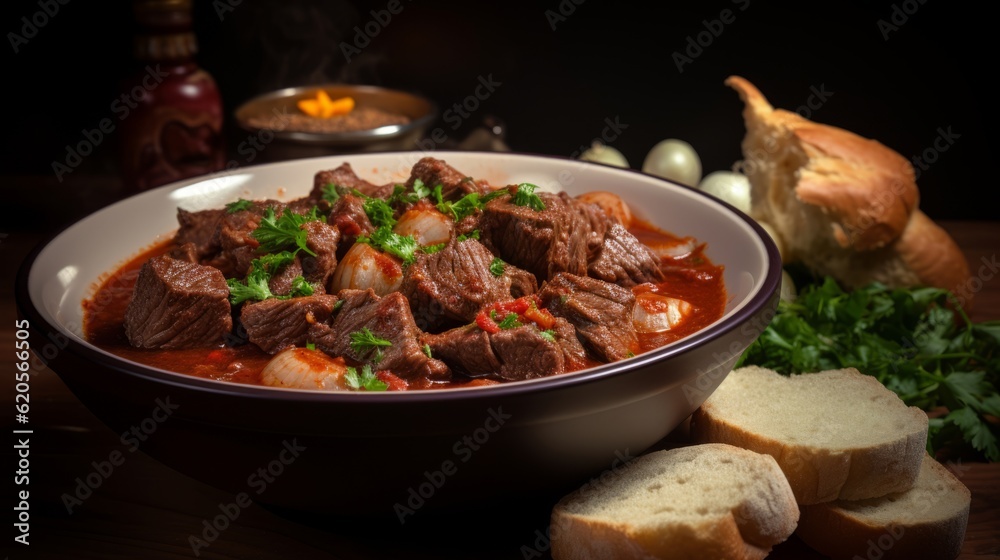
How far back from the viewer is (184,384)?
2807mm

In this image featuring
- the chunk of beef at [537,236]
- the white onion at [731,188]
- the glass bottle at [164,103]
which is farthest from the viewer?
the white onion at [731,188]

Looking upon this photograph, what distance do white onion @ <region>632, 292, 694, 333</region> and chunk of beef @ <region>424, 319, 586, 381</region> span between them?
1.47ft

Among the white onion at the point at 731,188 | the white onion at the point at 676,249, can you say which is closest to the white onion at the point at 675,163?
the white onion at the point at 731,188

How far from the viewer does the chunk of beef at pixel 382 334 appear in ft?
11.1

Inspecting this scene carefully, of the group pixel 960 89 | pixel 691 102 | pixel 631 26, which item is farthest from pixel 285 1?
pixel 960 89

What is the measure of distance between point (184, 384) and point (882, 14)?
20.8ft

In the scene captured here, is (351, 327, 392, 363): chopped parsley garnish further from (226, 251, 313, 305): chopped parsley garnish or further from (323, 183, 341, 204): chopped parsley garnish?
(323, 183, 341, 204): chopped parsley garnish

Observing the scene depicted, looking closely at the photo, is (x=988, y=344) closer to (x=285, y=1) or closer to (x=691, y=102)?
(x=691, y=102)
